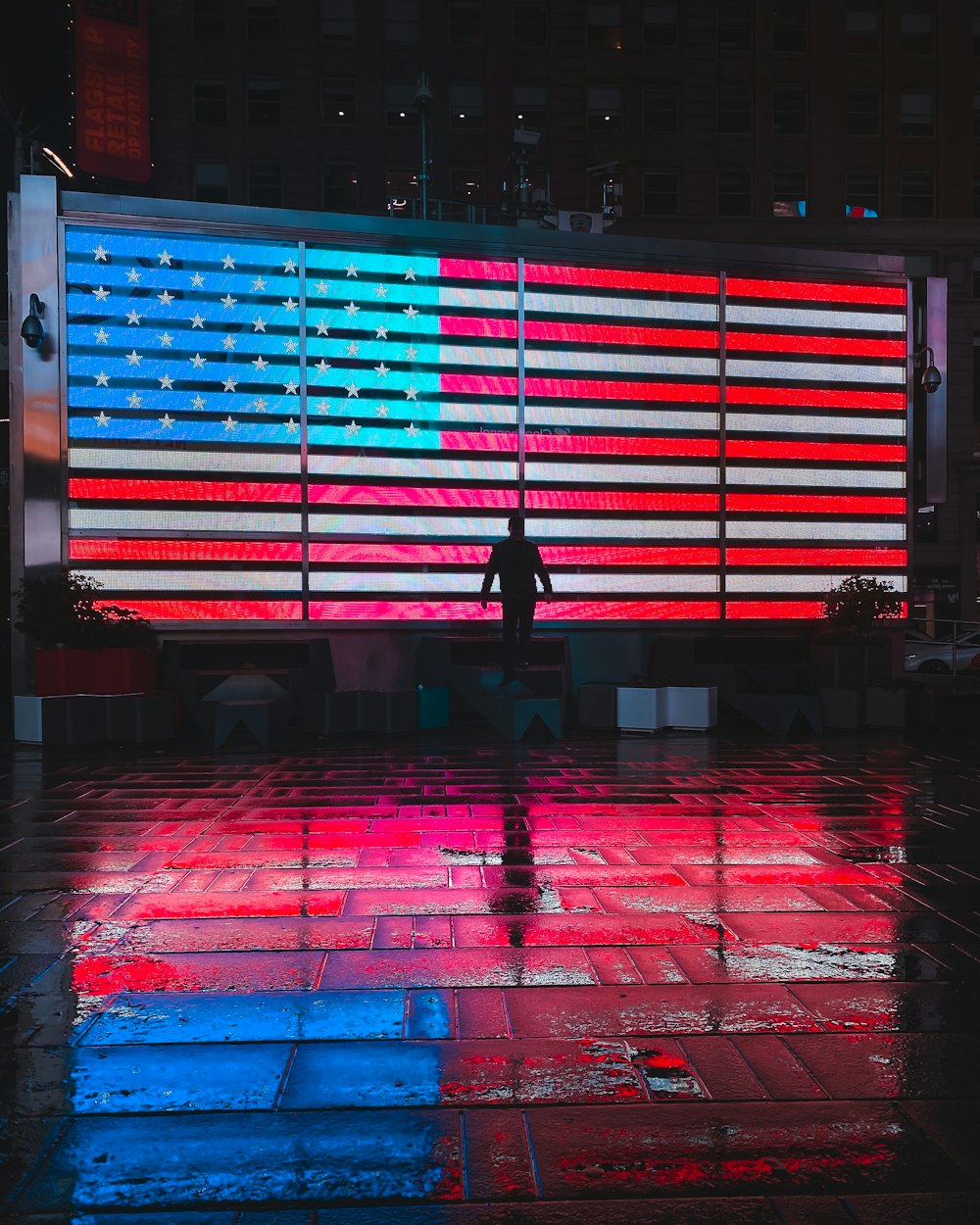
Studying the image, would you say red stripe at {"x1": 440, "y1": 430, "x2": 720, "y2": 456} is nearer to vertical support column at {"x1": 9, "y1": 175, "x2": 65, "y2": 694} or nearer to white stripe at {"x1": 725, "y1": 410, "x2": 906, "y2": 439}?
white stripe at {"x1": 725, "y1": 410, "x2": 906, "y2": 439}

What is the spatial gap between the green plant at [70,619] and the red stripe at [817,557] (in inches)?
346

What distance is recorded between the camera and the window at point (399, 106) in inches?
1768

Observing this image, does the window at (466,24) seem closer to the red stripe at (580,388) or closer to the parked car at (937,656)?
the parked car at (937,656)

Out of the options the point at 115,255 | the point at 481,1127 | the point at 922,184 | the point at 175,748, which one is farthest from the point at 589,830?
the point at 922,184

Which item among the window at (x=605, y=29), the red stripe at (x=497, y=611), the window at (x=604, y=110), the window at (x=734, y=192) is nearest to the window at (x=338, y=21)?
the window at (x=605, y=29)

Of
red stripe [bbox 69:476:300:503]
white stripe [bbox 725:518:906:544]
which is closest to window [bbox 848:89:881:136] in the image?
white stripe [bbox 725:518:906:544]

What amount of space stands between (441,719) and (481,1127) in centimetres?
1201

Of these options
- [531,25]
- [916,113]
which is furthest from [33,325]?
[916,113]

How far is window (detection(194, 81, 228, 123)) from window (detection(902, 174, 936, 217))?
2729 centimetres

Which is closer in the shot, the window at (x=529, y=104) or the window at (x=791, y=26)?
the window at (x=529, y=104)

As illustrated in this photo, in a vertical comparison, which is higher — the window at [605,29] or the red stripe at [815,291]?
the window at [605,29]

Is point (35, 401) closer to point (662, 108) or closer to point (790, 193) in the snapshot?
point (662, 108)

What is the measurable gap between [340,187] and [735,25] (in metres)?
17.2

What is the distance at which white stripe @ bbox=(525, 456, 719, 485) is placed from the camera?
54.1 feet
